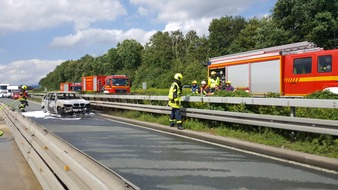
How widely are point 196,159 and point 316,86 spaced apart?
8576 mm

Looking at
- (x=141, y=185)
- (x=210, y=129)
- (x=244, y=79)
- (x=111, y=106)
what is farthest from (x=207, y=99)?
(x=111, y=106)

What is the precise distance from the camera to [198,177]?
5824mm

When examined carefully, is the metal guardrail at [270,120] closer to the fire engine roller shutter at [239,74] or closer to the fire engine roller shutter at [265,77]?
the fire engine roller shutter at [265,77]

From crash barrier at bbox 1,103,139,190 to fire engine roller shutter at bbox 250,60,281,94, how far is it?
11.8m

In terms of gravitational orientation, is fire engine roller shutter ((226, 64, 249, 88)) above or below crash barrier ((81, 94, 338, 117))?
above

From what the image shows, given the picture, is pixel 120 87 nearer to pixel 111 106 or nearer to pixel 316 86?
pixel 111 106

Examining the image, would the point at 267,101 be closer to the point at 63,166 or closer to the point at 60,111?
the point at 63,166

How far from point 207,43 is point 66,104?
146 ft

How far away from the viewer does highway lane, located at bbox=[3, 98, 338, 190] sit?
544cm

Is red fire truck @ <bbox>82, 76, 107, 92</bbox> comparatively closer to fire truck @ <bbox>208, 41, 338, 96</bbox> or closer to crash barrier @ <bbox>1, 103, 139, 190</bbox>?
fire truck @ <bbox>208, 41, 338, 96</bbox>

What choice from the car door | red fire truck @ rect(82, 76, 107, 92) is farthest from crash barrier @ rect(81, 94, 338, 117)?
red fire truck @ rect(82, 76, 107, 92)

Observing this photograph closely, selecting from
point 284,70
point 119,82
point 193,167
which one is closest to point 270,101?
point 193,167

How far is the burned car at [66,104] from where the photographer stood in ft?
58.7

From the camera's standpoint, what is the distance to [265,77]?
16.9m
